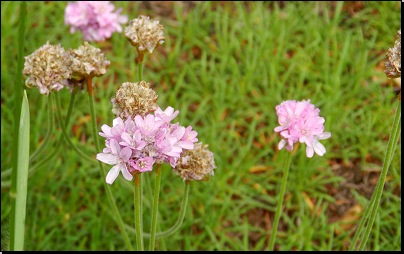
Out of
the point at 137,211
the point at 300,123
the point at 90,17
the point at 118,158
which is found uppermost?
the point at 90,17

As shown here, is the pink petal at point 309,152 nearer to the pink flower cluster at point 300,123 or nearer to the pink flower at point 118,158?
the pink flower cluster at point 300,123

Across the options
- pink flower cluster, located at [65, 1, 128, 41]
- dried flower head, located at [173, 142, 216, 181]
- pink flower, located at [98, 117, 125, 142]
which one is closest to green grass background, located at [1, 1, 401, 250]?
pink flower cluster, located at [65, 1, 128, 41]

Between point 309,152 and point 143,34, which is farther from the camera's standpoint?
point 143,34

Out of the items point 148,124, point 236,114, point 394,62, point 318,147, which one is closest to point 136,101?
point 148,124

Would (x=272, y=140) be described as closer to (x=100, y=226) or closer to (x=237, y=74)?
(x=237, y=74)

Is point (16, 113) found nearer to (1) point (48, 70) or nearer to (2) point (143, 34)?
(1) point (48, 70)

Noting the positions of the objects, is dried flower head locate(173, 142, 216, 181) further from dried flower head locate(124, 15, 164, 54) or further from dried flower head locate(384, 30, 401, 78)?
dried flower head locate(384, 30, 401, 78)
